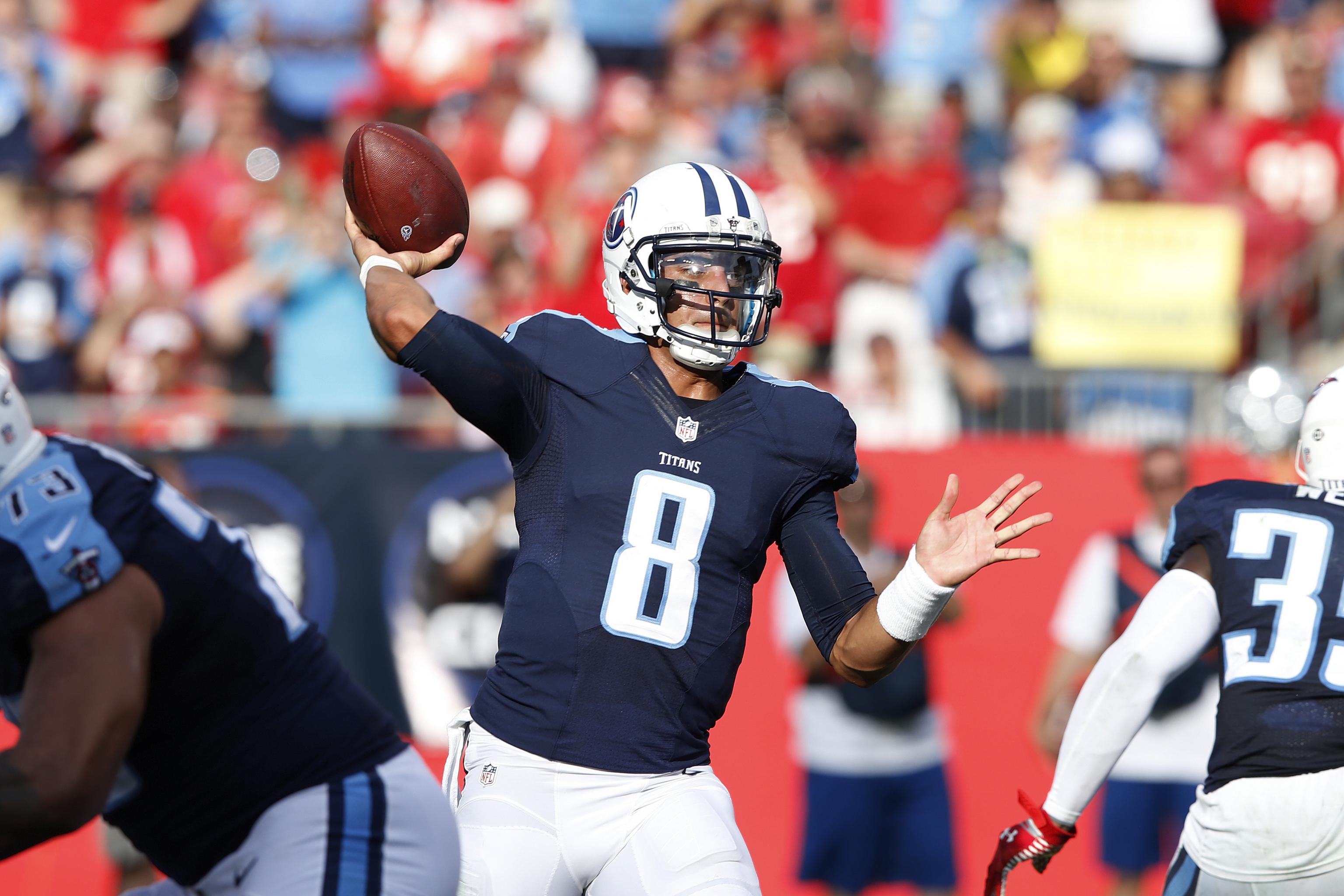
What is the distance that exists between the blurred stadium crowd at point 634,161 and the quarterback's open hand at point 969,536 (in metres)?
4.17

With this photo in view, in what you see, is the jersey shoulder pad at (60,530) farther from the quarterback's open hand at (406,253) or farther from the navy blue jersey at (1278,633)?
the navy blue jersey at (1278,633)

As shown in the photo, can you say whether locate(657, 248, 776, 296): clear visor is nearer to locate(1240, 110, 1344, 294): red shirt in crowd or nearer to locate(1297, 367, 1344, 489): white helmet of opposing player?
locate(1297, 367, 1344, 489): white helmet of opposing player

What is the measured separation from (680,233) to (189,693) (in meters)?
1.60

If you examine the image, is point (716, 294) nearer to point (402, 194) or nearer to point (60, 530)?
point (402, 194)

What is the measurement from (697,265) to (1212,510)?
1385 mm

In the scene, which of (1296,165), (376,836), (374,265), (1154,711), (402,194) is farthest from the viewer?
(1296,165)

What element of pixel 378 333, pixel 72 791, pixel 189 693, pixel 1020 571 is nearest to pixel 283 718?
pixel 189 693

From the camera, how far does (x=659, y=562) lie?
3.45 metres

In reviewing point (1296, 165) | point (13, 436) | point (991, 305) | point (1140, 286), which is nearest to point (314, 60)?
point (991, 305)

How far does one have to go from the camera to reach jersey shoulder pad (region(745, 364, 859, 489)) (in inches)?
140

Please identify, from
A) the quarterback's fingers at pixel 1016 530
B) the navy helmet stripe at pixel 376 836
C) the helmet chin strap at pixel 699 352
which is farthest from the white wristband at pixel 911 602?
the navy helmet stripe at pixel 376 836

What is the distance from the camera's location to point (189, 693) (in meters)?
2.64

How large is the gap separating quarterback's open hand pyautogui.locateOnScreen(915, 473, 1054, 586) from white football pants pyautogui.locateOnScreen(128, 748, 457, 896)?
1148mm

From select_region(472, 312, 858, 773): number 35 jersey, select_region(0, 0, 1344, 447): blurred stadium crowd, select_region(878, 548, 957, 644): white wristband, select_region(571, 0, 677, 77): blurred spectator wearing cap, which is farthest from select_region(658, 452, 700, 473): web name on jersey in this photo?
select_region(571, 0, 677, 77): blurred spectator wearing cap
